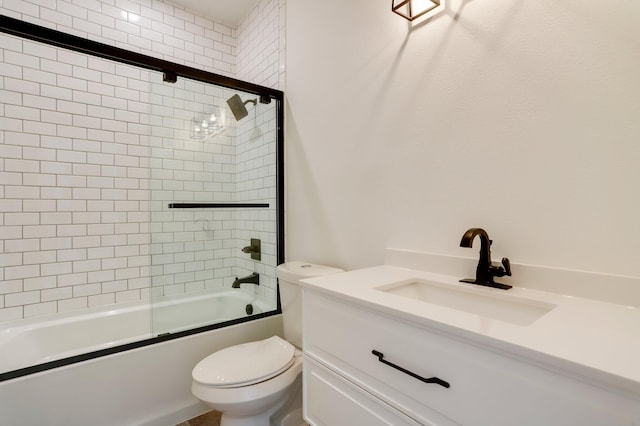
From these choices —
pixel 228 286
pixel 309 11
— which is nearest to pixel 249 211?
pixel 228 286

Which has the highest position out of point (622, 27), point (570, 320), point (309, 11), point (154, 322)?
point (309, 11)

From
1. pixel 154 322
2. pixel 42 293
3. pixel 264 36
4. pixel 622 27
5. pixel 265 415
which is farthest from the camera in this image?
pixel 264 36

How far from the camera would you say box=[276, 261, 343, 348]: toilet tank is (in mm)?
1551

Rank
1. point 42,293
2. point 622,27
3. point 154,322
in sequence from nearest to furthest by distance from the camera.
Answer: point 622,27 < point 154,322 < point 42,293

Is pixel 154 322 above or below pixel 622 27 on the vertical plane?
below

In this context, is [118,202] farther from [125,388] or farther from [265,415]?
[265,415]

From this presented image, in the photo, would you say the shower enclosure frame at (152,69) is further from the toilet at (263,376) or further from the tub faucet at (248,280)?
the toilet at (263,376)

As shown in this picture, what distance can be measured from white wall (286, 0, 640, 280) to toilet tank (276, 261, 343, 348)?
0.17 m

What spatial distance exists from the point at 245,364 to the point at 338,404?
22.2 inches

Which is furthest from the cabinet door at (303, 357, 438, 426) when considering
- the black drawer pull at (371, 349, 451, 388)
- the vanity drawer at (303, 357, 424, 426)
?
the black drawer pull at (371, 349, 451, 388)

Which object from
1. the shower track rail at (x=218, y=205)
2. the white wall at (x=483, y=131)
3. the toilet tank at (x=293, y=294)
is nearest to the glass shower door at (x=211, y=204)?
the shower track rail at (x=218, y=205)

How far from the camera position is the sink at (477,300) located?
0.87 meters

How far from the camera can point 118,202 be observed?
220 cm

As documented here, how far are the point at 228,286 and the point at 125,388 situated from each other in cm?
84
